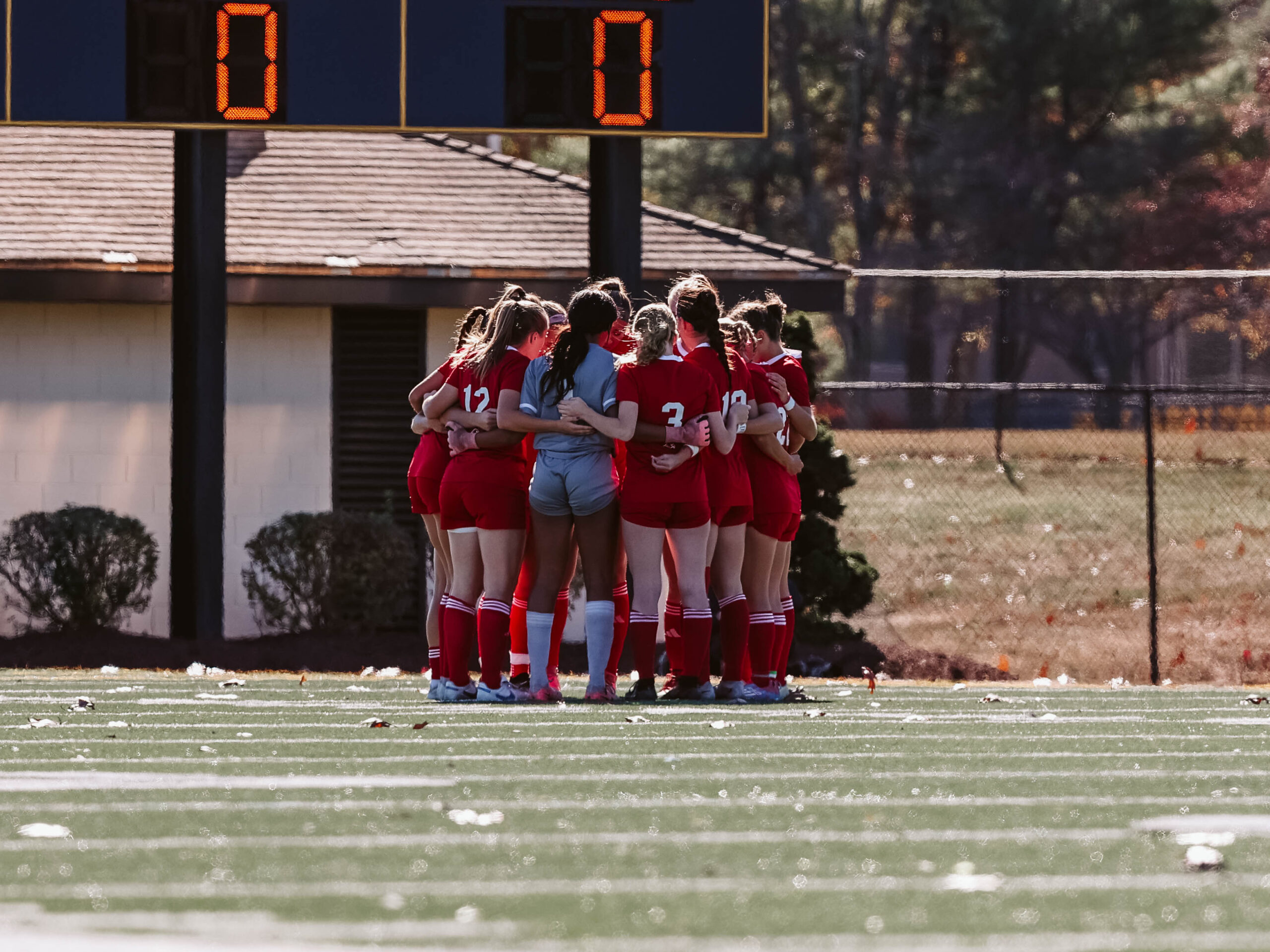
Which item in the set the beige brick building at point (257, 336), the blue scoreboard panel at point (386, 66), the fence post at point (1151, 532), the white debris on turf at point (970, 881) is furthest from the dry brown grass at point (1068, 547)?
the white debris on turf at point (970, 881)

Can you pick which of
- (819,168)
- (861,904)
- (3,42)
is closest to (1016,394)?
(819,168)

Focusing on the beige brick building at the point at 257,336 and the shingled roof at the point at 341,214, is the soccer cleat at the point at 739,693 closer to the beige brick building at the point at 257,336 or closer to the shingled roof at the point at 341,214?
the beige brick building at the point at 257,336

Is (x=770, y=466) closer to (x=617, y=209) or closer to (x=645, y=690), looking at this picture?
(x=645, y=690)

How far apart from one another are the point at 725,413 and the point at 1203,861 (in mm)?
4869

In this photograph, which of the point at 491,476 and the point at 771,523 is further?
the point at 771,523

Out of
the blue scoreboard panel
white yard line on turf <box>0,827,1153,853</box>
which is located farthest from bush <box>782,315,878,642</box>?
white yard line on turf <box>0,827,1153,853</box>

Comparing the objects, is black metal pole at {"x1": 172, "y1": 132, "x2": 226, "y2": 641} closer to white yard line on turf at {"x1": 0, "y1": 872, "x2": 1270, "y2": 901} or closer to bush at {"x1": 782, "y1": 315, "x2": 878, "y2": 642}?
bush at {"x1": 782, "y1": 315, "x2": 878, "y2": 642}

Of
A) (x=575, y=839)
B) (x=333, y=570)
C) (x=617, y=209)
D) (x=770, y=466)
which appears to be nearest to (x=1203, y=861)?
(x=575, y=839)

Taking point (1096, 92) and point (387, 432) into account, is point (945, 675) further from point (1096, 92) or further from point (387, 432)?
point (1096, 92)

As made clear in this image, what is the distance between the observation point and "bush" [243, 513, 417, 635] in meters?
16.1

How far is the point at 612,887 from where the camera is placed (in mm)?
5137

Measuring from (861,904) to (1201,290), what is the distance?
96.7ft

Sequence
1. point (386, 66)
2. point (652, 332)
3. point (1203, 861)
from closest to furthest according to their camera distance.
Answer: point (1203, 861)
point (652, 332)
point (386, 66)

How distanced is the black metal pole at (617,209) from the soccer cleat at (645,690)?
185 inches
